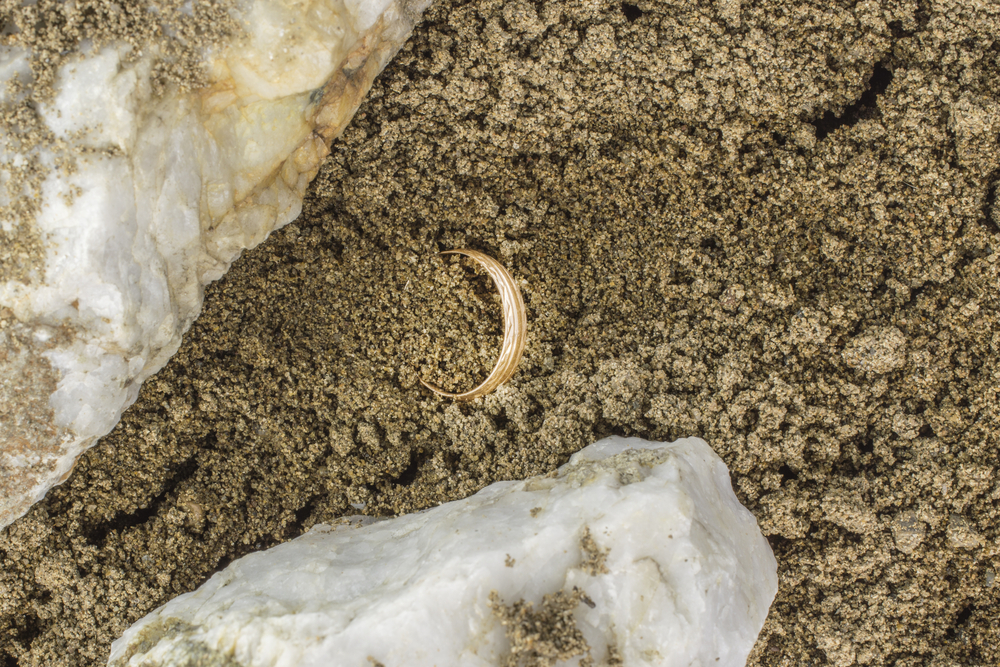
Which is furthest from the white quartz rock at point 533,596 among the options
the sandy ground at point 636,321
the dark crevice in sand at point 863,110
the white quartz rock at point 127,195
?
the dark crevice in sand at point 863,110

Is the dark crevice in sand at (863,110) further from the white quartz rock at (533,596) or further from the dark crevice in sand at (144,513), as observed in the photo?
the dark crevice in sand at (144,513)

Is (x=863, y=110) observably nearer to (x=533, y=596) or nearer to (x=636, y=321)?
(x=636, y=321)

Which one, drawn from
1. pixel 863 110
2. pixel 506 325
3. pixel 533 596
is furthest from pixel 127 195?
pixel 863 110

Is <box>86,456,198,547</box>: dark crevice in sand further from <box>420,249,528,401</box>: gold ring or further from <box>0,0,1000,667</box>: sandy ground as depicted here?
<box>420,249,528,401</box>: gold ring

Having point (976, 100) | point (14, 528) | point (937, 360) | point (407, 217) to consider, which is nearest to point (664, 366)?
point (937, 360)

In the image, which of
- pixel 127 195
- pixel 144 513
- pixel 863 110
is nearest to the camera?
pixel 127 195
